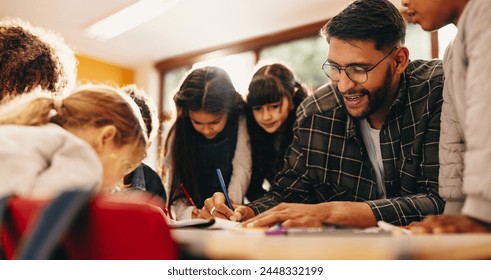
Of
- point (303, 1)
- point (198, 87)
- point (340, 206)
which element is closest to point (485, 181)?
point (340, 206)

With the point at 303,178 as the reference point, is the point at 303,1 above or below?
above


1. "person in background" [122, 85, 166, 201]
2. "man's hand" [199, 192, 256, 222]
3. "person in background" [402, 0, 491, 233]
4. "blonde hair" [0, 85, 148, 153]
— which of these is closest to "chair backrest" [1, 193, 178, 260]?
"blonde hair" [0, 85, 148, 153]

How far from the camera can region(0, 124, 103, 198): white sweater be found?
54 centimetres

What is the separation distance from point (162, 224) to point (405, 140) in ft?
2.42

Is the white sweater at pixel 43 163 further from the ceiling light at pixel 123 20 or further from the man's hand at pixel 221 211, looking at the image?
the ceiling light at pixel 123 20

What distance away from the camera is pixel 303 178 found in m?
1.16

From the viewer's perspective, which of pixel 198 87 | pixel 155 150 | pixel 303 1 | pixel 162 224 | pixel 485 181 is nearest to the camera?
pixel 162 224

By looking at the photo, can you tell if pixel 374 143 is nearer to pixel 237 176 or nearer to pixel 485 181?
pixel 237 176

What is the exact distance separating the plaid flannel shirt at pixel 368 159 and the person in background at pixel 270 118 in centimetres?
8

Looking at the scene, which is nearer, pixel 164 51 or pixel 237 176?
pixel 237 176

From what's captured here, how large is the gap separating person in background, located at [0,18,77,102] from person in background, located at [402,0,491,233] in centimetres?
75

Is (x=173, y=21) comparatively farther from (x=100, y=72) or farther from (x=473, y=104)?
(x=473, y=104)

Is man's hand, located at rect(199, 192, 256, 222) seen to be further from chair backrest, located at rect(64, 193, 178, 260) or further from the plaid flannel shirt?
chair backrest, located at rect(64, 193, 178, 260)
